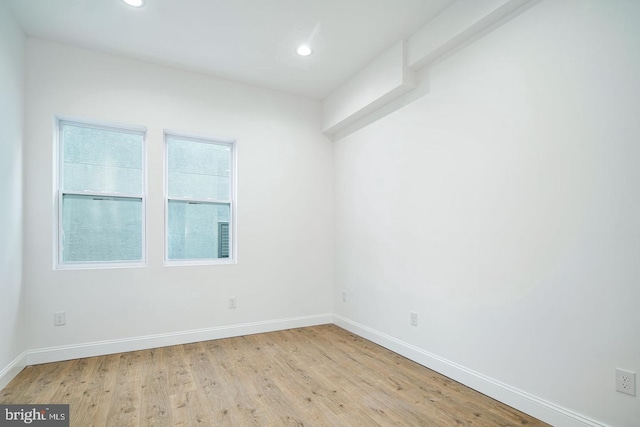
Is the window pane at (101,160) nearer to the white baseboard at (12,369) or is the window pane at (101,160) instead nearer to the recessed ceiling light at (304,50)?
the white baseboard at (12,369)

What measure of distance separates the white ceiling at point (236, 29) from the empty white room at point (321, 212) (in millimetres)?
25

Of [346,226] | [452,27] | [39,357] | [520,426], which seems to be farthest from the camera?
[346,226]

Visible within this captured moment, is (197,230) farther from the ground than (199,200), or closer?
closer

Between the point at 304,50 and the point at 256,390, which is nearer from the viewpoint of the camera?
the point at 256,390

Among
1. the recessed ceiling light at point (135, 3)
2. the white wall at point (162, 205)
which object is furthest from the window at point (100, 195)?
the recessed ceiling light at point (135, 3)

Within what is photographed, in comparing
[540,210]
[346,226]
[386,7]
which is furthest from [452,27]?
[346,226]

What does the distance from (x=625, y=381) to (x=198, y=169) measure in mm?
4010

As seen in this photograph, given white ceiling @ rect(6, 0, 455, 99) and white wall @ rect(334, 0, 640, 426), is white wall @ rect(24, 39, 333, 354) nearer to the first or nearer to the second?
white ceiling @ rect(6, 0, 455, 99)

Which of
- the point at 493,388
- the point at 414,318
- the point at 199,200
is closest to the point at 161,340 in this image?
the point at 199,200

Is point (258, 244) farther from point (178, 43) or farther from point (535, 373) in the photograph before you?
point (535, 373)

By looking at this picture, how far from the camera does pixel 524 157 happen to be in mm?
2232

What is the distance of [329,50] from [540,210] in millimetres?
2394

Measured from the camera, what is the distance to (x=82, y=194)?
3338 millimetres

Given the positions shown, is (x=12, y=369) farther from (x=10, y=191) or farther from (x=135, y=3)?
(x=135, y=3)
